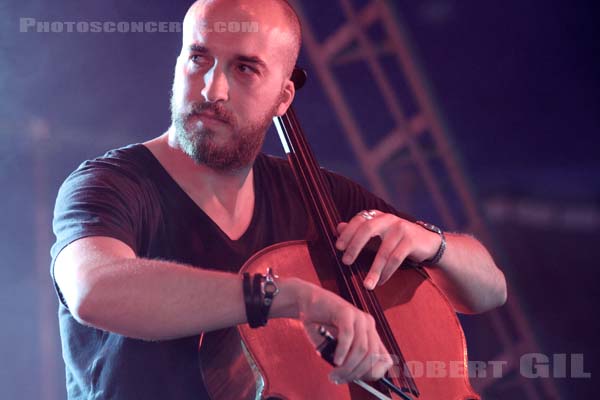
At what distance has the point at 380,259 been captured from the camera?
5.27 ft

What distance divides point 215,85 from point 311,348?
1.97 feet

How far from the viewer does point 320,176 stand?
5.66ft

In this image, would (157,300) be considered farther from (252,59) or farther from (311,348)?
(252,59)

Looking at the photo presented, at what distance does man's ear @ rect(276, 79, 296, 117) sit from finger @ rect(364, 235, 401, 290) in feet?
1.39

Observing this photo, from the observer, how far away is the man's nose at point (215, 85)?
5.28ft

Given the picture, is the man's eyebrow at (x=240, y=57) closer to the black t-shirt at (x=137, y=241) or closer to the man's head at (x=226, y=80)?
the man's head at (x=226, y=80)

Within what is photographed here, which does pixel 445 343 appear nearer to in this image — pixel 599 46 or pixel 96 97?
pixel 96 97

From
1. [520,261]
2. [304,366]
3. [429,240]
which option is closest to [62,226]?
[304,366]

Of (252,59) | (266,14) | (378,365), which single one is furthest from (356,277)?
(266,14)

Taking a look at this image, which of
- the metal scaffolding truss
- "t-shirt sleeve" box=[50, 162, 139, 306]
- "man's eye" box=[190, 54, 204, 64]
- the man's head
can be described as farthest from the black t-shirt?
the metal scaffolding truss

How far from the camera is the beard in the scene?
5.36 ft

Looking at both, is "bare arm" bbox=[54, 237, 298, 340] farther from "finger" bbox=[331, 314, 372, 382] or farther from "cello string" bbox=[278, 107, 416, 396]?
"cello string" bbox=[278, 107, 416, 396]

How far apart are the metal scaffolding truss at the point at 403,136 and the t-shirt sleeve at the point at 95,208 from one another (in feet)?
5.06

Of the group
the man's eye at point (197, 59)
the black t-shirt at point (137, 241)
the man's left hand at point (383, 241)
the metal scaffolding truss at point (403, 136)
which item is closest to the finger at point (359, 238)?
the man's left hand at point (383, 241)
